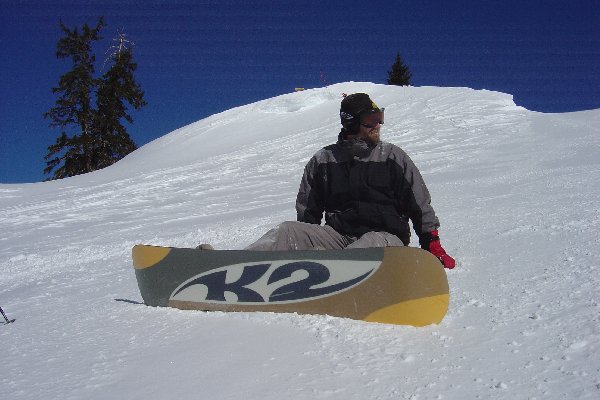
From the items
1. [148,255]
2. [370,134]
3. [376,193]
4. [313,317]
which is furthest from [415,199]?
[148,255]

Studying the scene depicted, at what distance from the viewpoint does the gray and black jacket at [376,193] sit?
3.34m

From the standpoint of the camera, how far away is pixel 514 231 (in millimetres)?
4543

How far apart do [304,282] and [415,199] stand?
2.93 ft

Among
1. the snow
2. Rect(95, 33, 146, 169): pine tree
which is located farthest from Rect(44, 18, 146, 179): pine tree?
the snow

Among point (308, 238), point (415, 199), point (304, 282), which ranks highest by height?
point (415, 199)

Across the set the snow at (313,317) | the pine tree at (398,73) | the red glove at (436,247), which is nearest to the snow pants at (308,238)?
the red glove at (436,247)

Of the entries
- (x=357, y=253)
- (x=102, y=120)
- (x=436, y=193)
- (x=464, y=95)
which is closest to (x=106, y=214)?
(x=436, y=193)

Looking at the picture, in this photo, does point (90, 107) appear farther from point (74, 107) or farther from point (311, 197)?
point (311, 197)

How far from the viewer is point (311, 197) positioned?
3627 mm

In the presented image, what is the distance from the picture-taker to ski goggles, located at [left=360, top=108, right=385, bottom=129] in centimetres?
349

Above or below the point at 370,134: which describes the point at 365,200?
below

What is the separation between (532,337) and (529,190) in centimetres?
435

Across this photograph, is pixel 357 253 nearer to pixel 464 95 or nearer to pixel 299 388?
pixel 299 388

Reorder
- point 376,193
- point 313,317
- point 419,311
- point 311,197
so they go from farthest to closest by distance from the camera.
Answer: point 311,197 → point 376,193 → point 313,317 → point 419,311
